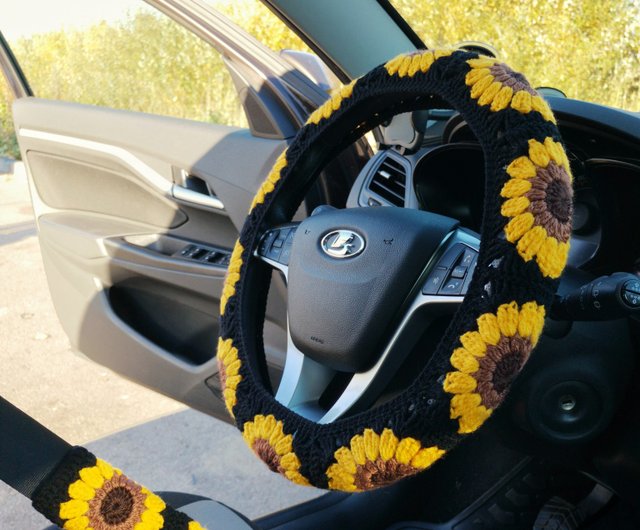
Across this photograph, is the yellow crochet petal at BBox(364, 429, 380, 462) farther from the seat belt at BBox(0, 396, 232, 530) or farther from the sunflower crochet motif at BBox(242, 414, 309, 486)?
the seat belt at BBox(0, 396, 232, 530)

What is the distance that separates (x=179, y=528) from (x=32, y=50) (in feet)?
9.23

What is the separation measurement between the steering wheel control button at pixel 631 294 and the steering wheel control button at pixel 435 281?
187 mm

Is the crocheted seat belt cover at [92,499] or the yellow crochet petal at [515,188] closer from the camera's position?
the crocheted seat belt cover at [92,499]

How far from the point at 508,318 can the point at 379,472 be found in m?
0.21

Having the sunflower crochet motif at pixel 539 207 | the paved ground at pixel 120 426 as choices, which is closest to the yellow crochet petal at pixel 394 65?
the sunflower crochet motif at pixel 539 207

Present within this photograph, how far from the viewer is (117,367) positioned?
224 cm

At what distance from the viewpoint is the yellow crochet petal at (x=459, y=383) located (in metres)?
0.75

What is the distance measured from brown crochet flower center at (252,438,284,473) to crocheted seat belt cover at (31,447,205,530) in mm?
267

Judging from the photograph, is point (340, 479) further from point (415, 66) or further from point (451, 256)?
point (415, 66)

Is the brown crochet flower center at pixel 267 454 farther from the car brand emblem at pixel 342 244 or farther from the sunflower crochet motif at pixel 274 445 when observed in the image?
the car brand emblem at pixel 342 244

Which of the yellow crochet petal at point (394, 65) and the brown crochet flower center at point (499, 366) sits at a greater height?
the yellow crochet petal at point (394, 65)

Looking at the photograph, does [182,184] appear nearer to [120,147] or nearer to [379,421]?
[120,147]

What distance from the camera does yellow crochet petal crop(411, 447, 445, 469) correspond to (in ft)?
2.56

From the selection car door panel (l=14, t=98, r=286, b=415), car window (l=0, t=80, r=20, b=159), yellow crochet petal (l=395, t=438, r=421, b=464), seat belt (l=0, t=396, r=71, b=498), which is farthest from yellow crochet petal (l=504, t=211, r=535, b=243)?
car window (l=0, t=80, r=20, b=159)
